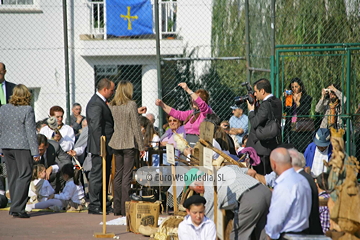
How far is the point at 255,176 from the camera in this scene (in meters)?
6.29

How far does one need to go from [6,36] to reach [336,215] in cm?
1006

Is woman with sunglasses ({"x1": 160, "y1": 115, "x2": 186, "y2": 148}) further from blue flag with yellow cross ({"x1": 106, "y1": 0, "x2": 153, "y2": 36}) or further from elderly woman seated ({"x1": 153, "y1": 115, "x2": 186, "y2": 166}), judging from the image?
blue flag with yellow cross ({"x1": 106, "y1": 0, "x2": 153, "y2": 36})

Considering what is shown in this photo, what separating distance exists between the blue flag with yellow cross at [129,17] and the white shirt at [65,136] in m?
3.50

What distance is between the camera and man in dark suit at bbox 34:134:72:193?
9312 mm

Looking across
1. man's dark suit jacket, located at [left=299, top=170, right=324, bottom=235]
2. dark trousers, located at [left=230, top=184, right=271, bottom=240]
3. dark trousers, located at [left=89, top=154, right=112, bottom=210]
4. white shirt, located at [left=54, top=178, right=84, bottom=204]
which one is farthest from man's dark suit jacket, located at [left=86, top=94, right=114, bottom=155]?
man's dark suit jacket, located at [left=299, top=170, right=324, bottom=235]

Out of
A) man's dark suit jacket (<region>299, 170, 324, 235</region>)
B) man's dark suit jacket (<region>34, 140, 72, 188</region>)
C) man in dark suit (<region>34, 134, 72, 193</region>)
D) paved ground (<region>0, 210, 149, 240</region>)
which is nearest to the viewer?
man's dark suit jacket (<region>299, 170, 324, 235</region>)

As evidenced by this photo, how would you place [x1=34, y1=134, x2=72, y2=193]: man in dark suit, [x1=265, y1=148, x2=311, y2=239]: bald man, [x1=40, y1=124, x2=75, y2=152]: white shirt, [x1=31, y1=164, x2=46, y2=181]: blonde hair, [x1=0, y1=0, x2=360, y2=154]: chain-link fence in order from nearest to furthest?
[x1=265, y1=148, x2=311, y2=239]: bald man, [x1=31, y1=164, x2=46, y2=181]: blonde hair, [x1=34, y1=134, x2=72, y2=193]: man in dark suit, [x1=40, y1=124, x2=75, y2=152]: white shirt, [x1=0, y1=0, x2=360, y2=154]: chain-link fence

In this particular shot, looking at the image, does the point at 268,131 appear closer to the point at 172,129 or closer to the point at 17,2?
the point at 172,129

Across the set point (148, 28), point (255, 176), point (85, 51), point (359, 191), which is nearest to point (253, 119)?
point (255, 176)

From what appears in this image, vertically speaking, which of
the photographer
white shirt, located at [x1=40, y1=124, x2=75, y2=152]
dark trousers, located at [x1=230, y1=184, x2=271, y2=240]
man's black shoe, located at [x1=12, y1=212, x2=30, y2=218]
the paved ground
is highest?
the photographer

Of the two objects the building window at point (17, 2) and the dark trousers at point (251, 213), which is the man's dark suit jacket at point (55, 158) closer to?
the dark trousers at point (251, 213)

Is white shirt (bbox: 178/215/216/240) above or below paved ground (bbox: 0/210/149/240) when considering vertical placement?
above

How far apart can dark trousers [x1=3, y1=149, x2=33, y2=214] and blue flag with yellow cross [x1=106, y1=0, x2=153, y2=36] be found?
18.1ft

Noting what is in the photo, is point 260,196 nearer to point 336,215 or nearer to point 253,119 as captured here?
point 336,215
